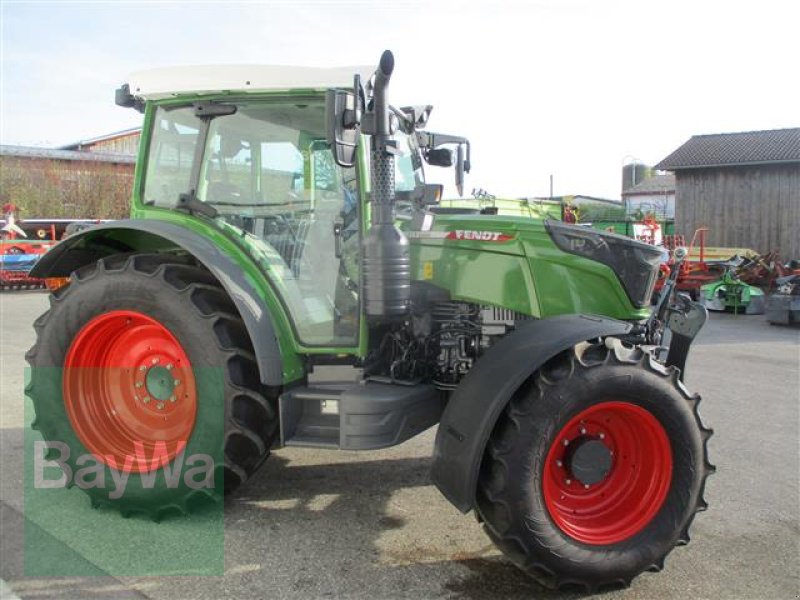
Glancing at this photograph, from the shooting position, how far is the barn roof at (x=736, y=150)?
18.9 meters

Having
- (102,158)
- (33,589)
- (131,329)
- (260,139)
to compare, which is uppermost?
(102,158)

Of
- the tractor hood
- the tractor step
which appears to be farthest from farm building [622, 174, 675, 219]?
the tractor step

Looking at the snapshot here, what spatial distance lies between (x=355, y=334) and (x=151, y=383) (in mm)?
1125

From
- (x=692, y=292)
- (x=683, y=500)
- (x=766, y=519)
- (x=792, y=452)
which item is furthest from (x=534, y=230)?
(x=692, y=292)

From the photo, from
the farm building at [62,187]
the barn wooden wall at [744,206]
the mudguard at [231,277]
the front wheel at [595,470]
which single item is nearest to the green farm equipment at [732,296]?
the barn wooden wall at [744,206]

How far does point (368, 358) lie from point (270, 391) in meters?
0.52

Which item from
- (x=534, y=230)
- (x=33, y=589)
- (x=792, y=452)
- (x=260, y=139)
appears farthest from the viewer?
(x=792, y=452)

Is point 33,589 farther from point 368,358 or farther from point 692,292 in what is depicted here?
point 692,292

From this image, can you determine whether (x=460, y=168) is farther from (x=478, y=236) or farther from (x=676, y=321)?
(x=676, y=321)

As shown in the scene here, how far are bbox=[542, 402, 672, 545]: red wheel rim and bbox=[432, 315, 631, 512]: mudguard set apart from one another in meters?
0.31

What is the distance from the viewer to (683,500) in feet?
9.88

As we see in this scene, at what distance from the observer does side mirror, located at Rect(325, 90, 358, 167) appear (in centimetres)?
297

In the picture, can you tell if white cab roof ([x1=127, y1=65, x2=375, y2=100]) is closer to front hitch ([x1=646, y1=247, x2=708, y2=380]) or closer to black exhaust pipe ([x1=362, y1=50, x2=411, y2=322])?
black exhaust pipe ([x1=362, y1=50, x2=411, y2=322])

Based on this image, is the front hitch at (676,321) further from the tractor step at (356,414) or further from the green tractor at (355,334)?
the tractor step at (356,414)
